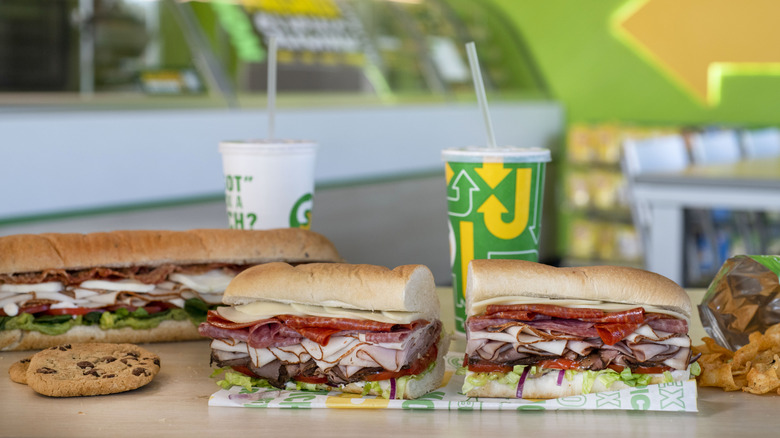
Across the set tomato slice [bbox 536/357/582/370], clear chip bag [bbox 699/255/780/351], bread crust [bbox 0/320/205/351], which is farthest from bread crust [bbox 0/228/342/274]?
clear chip bag [bbox 699/255/780/351]

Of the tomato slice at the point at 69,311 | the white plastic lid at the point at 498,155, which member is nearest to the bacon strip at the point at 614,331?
the white plastic lid at the point at 498,155

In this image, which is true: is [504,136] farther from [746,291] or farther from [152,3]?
[746,291]

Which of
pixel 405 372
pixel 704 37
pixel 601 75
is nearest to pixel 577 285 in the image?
pixel 405 372

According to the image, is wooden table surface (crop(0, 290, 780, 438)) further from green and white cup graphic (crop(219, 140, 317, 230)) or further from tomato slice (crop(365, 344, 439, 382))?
green and white cup graphic (crop(219, 140, 317, 230))

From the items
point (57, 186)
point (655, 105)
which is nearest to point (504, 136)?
point (655, 105)

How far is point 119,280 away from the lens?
1519 millimetres

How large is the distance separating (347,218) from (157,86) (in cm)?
117

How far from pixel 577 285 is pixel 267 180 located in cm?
76

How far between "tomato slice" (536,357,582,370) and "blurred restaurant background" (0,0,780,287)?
2177mm

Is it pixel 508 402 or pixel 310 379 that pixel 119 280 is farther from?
pixel 508 402

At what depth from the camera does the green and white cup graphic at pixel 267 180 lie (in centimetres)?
171

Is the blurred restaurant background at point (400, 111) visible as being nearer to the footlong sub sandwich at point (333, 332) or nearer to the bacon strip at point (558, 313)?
the footlong sub sandwich at point (333, 332)

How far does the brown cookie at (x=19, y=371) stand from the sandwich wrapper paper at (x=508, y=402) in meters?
0.32

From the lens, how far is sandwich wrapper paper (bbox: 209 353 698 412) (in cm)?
113
